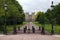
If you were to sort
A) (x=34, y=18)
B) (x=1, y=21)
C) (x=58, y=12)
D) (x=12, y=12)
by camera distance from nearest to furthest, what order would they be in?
(x=1, y=21) < (x=12, y=12) < (x=58, y=12) < (x=34, y=18)

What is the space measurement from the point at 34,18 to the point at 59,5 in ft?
218

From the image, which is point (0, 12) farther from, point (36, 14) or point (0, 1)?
point (36, 14)

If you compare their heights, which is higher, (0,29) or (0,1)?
(0,1)

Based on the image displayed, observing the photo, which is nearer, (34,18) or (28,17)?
(28,17)

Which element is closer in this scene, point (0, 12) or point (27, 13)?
point (0, 12)

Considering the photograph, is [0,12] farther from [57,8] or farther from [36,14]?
[36,14]

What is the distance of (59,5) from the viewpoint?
115188 millimetres

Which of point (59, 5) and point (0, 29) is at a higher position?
point (59, 5)

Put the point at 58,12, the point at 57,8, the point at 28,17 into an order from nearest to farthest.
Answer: the point at 58,12 < the point at 57,8 < the point at 28,17

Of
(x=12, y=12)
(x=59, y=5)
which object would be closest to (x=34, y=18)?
(x=59, y=5)

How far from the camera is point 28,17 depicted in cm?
15125

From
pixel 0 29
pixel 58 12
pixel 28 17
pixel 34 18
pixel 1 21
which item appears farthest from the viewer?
pixel 34 18

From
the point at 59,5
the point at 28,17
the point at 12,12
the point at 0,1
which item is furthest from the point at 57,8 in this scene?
the point at 0,1

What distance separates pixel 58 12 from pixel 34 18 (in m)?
75.1
